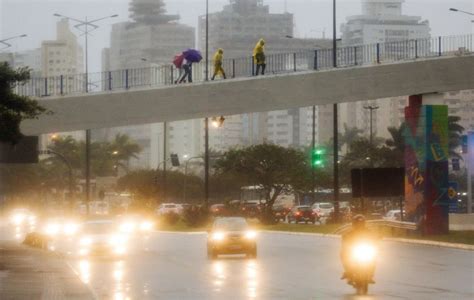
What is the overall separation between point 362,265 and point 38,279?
795 centimetres

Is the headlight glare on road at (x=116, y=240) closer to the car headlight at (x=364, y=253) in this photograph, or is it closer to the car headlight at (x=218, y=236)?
the car headlight at (x=218, y=236)

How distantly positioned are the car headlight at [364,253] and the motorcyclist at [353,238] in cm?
22

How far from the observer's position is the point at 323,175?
430 ft

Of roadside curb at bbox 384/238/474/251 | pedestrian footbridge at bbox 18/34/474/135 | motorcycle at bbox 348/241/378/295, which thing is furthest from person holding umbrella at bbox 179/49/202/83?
motorcycle at bbox 348/241/378/295

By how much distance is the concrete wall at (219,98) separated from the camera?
51625mm

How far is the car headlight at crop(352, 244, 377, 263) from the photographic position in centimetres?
2658

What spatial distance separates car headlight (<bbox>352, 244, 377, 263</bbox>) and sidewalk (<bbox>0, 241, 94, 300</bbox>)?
5.51m

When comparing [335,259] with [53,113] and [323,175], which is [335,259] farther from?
[323,175]

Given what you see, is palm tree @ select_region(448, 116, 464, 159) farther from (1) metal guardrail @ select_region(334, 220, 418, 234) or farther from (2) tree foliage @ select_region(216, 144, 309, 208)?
(1) metal guardrail @ select_region(334, 220, 418, 234)

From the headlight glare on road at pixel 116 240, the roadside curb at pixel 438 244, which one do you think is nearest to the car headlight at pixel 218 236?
the headlight glare on road at pixel 116 240

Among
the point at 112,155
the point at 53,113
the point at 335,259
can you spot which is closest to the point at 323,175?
the point at 112,155

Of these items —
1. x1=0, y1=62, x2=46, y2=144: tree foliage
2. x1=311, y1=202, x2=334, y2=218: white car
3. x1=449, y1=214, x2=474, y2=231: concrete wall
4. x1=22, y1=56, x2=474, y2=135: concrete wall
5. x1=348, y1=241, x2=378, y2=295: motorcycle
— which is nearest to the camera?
x1=348, y1=241, x2=378, y2=295: motorcycle

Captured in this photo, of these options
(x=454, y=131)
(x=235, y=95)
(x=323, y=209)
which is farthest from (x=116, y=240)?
(x=454, y=131)

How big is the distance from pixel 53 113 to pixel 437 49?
1676 centimetres
